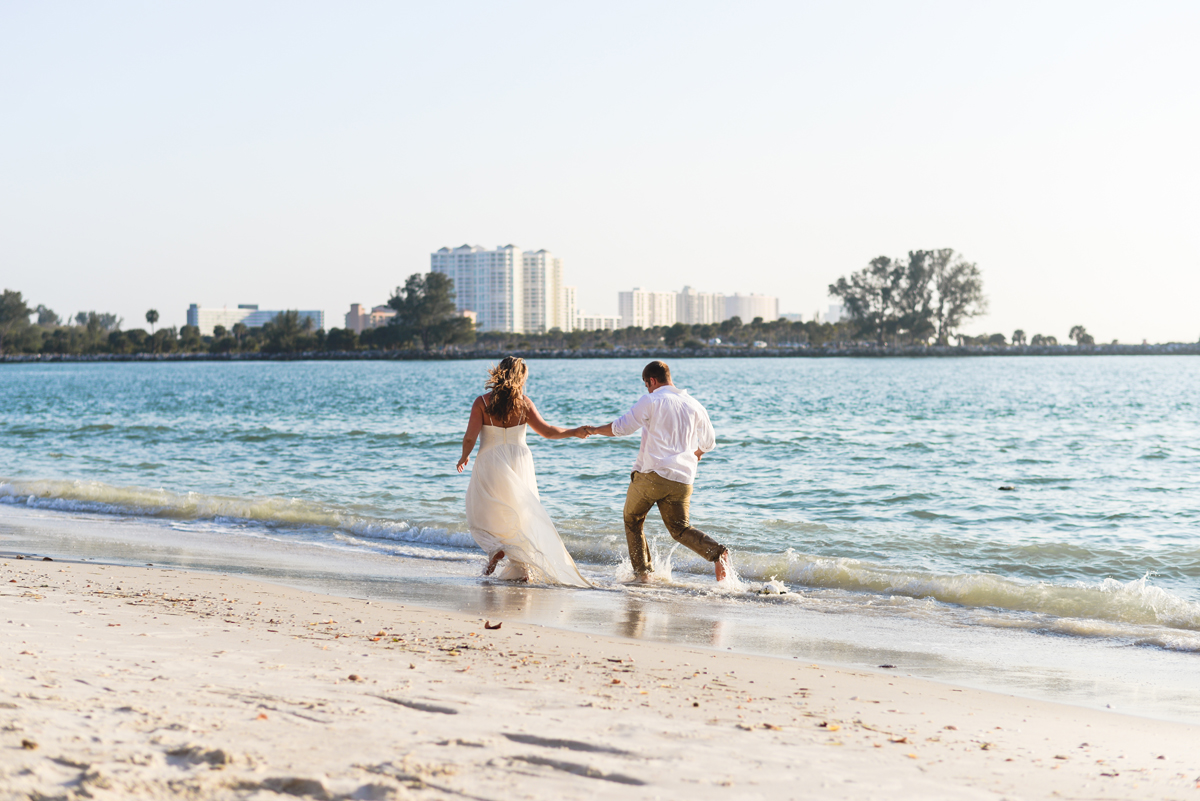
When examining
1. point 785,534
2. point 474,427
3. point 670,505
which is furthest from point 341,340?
point 670,505

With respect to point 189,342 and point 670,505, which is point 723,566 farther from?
point 189,342

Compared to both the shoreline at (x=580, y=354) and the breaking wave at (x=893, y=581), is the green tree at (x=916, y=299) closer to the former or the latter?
the shoreline at (x=580, y=354)

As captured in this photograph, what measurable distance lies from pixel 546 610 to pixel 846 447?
1694 centimetres

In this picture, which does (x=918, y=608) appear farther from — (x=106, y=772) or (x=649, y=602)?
(x=106, y=772)

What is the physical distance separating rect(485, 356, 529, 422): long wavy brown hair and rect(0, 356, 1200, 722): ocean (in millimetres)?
1553

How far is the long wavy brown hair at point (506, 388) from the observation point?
781 cm

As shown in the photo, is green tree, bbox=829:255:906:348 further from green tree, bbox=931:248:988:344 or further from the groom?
the groom

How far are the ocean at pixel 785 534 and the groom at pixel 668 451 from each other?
0.56m

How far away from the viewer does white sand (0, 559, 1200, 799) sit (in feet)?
10.6

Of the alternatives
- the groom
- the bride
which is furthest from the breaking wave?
the bride

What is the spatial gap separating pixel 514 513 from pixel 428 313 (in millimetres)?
161946

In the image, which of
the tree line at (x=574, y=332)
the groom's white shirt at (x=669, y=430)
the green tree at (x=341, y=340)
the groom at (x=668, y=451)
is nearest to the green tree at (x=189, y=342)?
the tree line at (x=574, y=332)

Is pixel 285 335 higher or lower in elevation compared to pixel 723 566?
higher

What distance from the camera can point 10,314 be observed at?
595 feet
